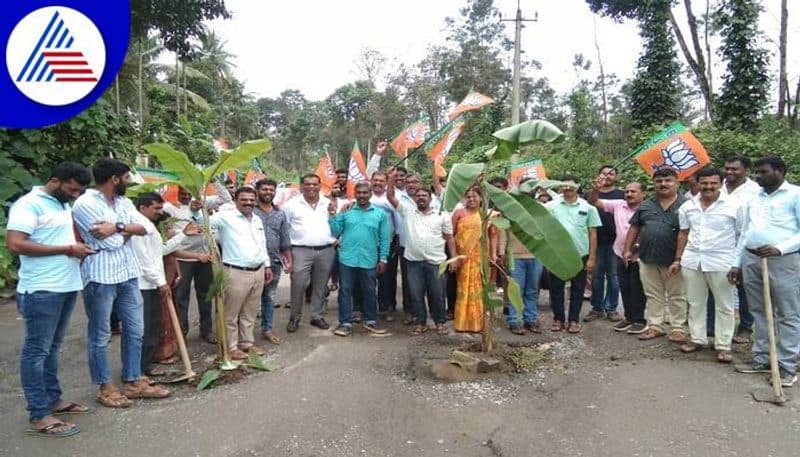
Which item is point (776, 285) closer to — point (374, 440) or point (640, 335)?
point (640, 335)

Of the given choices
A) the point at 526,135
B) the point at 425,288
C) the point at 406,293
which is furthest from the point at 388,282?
the point at 526,135

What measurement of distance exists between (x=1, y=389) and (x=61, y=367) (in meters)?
0.55

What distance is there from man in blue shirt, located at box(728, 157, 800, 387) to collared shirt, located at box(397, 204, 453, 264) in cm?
269

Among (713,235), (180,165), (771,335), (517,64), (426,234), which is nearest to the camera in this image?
(771,335)

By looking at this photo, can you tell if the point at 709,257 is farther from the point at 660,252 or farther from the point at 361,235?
the point at 361,235

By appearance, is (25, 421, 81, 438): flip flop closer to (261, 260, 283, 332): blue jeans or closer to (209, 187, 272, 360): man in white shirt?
(209, 187, 272, 360): man in white shirt

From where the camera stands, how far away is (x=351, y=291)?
18.5 ft

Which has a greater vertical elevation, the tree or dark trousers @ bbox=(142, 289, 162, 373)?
the tree

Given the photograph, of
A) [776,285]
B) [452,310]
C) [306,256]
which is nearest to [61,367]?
[306,256]

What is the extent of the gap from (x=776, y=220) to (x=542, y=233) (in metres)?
1.82

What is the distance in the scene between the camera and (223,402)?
3.81 m

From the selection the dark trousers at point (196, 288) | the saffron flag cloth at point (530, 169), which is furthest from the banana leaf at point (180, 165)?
the saffron flag cloth at point (530, 169)

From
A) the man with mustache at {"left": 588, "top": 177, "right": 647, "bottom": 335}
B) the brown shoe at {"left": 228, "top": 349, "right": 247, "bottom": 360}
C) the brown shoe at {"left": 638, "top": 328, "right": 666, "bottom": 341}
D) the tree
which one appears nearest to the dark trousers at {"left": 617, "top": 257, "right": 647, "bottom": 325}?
the man with mustache at {"left": 588, "top": 177, "right": 647, "bottom": 335}

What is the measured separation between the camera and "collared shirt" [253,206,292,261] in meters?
5.41
